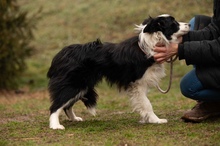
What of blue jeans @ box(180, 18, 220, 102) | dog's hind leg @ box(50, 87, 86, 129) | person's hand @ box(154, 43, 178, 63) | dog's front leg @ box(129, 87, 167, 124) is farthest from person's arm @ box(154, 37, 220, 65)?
dog's hind leg @ box(50, 87, 86, 129)

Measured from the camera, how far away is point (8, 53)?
36.8 ft

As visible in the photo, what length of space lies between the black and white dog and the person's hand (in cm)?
10

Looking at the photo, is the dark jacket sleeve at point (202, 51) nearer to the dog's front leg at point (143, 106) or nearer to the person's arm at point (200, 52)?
the person's arm at point (200, 52)

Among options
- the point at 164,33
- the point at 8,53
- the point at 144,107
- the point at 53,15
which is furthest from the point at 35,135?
the point at 53,15

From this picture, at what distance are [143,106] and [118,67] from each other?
0.59 meters

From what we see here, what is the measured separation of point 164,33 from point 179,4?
11.7 metres

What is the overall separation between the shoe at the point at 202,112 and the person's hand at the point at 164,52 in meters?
0.77

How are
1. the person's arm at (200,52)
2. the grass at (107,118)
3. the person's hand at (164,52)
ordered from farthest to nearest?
the person's hand at (164,52) < the person's arm at (200,52) < the grass at (107,118)

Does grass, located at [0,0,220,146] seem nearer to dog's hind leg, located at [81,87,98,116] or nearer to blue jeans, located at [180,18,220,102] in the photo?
dog's hind leg, located at [81,87,98,116]

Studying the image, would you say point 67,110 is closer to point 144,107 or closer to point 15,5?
point 144,107

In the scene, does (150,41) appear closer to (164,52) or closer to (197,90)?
(164,52)

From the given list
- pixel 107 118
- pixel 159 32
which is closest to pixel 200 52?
pixel 159 32

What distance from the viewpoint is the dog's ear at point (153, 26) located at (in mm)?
5090

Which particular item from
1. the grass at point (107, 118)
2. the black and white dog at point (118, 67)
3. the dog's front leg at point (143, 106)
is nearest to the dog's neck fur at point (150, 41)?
the black and white dog at point (118, 67)
